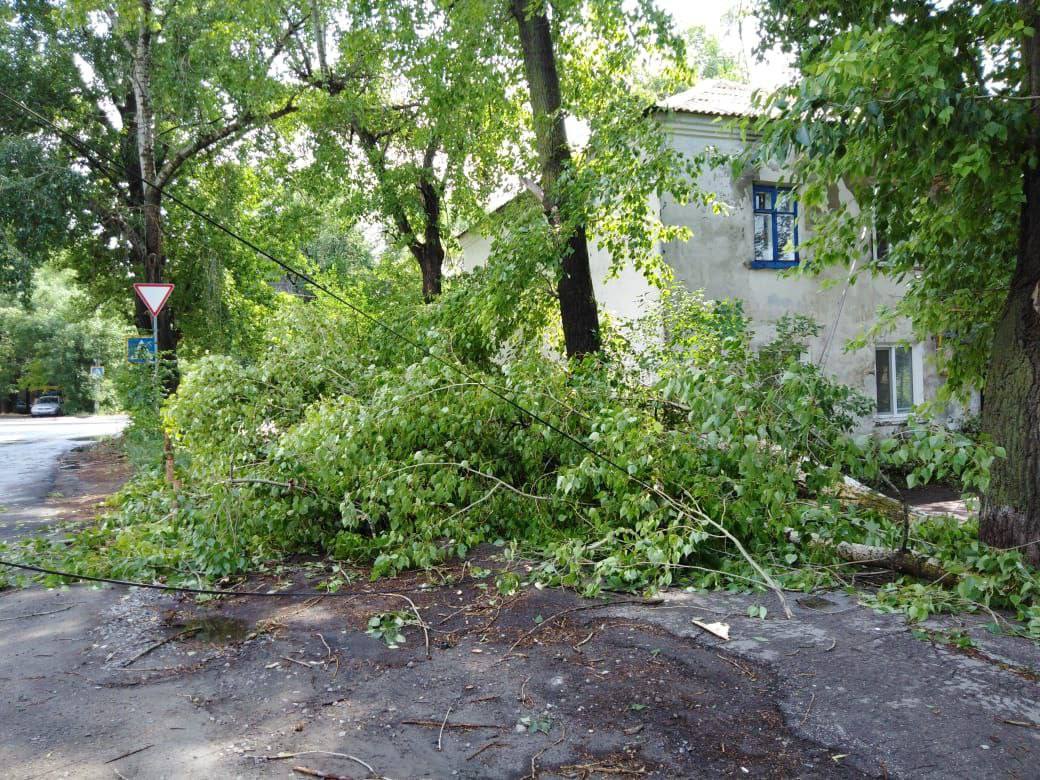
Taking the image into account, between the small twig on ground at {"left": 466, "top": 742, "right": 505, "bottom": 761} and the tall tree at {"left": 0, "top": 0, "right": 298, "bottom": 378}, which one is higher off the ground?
A: the tall tree at {"left": 0, "top": 0, "right": 298, "bottom": 378}

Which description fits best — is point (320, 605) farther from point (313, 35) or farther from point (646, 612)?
point (313, 35)

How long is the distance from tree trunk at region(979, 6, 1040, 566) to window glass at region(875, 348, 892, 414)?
10158 mm

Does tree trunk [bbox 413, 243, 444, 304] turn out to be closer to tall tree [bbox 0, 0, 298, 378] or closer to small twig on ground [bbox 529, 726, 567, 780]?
tall tree [bbox 0, 0, 298, 378]

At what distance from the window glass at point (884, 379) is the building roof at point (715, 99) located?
5453mm

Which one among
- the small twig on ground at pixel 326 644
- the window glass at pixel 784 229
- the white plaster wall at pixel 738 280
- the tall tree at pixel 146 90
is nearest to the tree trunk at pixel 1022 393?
the small twig on ground at pixel 326 644

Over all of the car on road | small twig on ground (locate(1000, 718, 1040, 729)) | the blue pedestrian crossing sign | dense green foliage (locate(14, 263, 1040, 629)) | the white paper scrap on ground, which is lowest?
the car on road

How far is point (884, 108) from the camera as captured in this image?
4938 millimetres

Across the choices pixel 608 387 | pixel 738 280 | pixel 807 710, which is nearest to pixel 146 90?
pixel 738 280

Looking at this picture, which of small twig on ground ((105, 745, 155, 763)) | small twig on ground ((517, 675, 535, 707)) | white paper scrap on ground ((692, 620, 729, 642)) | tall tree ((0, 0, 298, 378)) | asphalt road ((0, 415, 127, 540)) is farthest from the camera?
tall tree ((0, 0, 298, 378))

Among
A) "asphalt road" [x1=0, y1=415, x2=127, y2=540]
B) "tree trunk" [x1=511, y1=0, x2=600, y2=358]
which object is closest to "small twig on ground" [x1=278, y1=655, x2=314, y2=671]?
"asphalt road" [x1=0, y1=415, x2=127, y2=540]

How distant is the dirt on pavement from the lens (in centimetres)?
324

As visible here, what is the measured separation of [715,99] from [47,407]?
50621 millimetres

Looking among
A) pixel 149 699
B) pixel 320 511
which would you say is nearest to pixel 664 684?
pixel 149 699

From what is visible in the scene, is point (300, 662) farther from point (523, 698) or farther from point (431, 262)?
point (431, 262)
